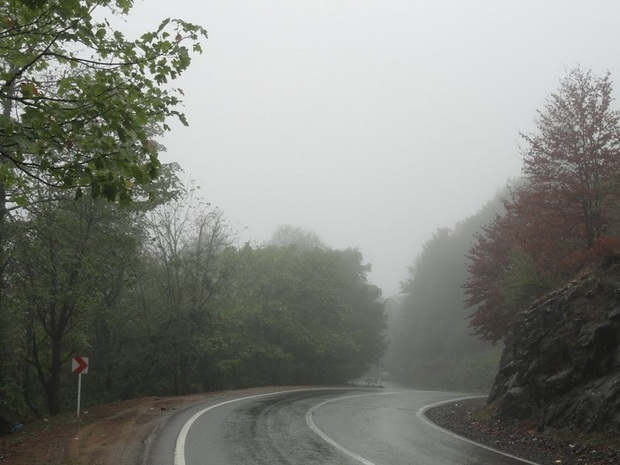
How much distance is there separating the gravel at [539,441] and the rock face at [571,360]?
300 millimetres

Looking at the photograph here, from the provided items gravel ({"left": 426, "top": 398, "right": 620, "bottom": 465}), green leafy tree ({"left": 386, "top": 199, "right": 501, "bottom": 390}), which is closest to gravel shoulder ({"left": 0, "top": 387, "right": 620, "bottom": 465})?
gravel ({"left": 426, "top": 398, "right": 620, "bottom": 465})

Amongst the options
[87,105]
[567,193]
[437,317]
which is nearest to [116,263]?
[87,105]

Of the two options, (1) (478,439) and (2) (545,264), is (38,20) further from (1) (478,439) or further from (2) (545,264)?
(2) (545,264)

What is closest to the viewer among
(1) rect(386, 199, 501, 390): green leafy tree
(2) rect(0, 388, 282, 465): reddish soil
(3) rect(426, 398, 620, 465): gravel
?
(2) rect(0, 388, 282, 465): reddish soil

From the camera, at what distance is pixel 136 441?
31.8ft

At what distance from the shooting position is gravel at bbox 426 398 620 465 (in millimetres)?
9141

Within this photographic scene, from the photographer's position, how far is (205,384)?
27859mm

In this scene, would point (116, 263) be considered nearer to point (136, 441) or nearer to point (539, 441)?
point (136, 441)

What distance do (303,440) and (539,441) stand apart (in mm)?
5115

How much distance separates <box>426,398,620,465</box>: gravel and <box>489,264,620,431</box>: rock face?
30cm

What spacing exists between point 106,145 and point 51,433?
878 centimetres

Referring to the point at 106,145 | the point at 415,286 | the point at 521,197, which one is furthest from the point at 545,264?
the point at 415,286

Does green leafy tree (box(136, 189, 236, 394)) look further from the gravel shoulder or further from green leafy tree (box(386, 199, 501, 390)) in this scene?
green leafy tree (box(386, 199, 501, 390))

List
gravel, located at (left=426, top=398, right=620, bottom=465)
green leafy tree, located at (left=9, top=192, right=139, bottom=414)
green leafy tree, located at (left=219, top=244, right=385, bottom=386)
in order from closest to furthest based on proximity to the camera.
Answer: gravel, located at (left=426, top=398, right=620, bottom=465)
green leafy tree, located at (left=9, top=192, right=139, bottom=414)
green leafy tree, located at (left=219, top=244, right=385, bottom=386)
